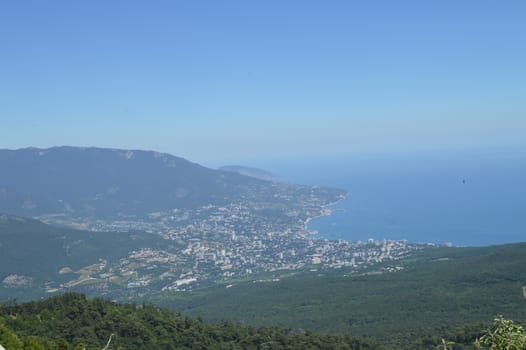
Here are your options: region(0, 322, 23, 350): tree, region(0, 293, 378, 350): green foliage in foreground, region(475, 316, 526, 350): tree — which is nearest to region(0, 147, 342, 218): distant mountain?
region(0, 293, 378, 350): green foliage in foreground

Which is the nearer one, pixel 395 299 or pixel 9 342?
pixel 9 342

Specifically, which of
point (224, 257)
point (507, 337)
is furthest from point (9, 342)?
point (224, 257)

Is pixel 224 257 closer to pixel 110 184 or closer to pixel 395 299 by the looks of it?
pixel 395 299

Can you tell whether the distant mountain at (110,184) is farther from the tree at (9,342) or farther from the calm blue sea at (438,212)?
the tree at (9,342)

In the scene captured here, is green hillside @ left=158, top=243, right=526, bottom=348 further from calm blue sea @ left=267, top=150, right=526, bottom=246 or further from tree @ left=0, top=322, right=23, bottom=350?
calm blue sea @ left=267, top=150, right=526, bottom=246

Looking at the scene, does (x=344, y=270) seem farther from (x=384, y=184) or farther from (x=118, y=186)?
(x=384, y=184)
